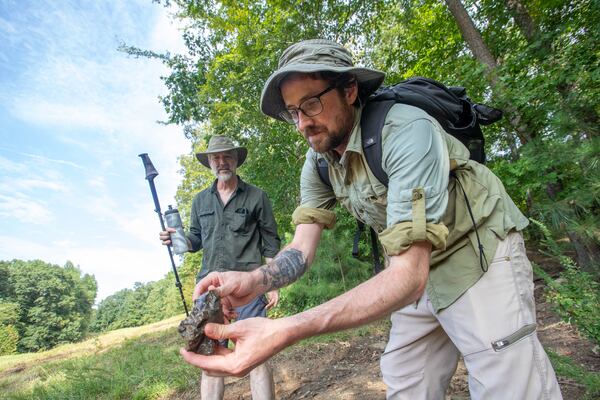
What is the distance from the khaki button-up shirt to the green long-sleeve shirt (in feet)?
5.81

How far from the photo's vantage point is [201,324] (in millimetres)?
1375

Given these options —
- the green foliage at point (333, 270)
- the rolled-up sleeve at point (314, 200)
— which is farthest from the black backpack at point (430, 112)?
the green foliage at point (333, 270)

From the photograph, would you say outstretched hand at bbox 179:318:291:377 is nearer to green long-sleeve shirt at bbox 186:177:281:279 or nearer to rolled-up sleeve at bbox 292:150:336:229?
rolled-up sleeve at bbox 292:150:336:229

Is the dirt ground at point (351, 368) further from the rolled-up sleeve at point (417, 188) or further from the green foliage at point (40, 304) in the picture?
the green foliage at point (40, 304)

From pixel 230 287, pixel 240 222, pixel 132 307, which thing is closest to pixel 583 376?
pixel 230 287

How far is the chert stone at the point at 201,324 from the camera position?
1.35m

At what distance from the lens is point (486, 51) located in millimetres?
6547

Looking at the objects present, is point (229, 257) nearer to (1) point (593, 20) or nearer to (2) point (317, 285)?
(2) point (317, 285)

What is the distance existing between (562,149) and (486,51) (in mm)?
2868

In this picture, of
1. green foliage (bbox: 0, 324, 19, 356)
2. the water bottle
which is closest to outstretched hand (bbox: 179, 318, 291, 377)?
the water bottle

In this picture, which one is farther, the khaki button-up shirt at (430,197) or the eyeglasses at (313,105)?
the eyeglasses at (313,105)

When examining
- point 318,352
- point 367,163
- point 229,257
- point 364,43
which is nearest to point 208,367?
point 367,163

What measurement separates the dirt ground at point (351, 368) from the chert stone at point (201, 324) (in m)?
2.61

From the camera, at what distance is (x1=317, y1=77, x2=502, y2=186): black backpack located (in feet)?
5.07
